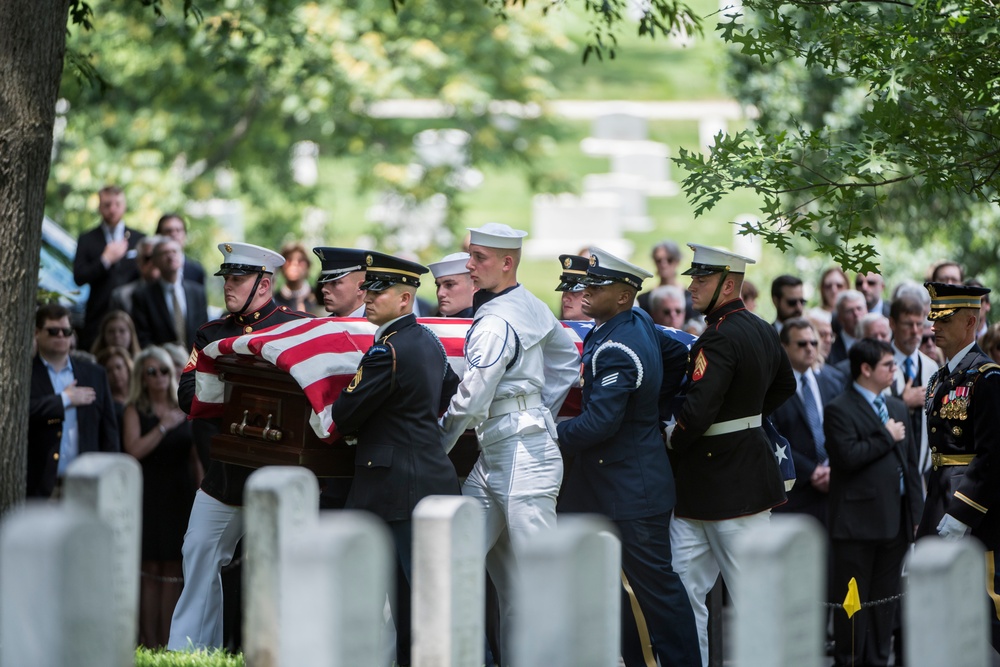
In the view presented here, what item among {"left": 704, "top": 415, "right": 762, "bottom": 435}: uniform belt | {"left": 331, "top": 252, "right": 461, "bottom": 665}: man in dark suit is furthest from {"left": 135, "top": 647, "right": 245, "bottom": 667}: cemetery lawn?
{"left": 704, "top": 415, "right": 762, "bottom": 435}: uniform belt

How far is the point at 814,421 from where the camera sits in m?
8.02

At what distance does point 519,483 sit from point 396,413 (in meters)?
0.67

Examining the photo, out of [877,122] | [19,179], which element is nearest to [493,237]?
[877,122]

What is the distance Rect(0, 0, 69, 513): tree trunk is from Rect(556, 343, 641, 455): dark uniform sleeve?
2.26 metres

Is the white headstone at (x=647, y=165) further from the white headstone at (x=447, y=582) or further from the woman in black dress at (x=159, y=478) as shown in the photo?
the white headstone at (x=447, y=582)

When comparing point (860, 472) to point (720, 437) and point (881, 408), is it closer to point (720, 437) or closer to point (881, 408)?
point (881, 408)

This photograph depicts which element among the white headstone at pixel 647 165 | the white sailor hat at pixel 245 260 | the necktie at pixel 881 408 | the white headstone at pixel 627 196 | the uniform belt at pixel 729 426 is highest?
the white headstone at pixel 647 165

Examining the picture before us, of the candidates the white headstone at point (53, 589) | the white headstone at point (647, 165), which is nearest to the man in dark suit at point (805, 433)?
the white headstone at point (53, 589)

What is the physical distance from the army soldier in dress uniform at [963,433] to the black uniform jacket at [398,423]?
220 centimetres

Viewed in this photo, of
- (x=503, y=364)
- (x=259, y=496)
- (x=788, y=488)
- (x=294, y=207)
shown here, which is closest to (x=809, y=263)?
(x=294, y=207)

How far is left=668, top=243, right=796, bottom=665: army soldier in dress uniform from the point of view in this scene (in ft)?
20.2

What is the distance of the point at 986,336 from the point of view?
8461mm

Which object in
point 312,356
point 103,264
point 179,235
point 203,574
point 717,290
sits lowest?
point 203,574

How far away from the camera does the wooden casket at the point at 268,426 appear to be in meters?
6.01
